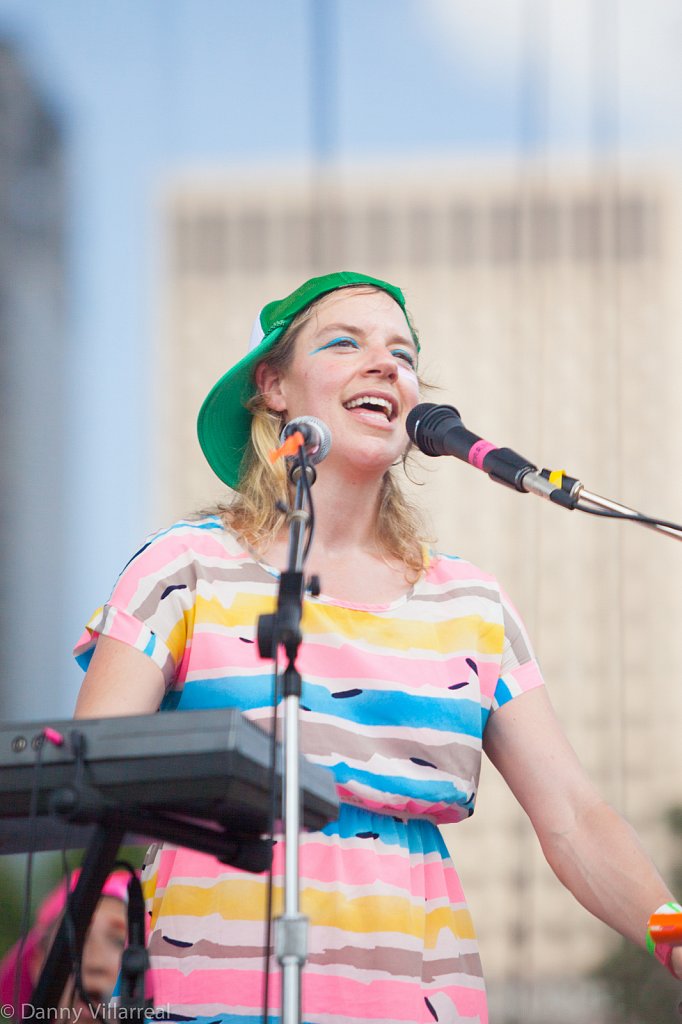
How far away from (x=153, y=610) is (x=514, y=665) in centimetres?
57

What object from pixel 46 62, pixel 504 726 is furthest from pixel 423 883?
pixel 46 62

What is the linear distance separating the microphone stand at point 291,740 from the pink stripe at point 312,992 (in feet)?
1.36

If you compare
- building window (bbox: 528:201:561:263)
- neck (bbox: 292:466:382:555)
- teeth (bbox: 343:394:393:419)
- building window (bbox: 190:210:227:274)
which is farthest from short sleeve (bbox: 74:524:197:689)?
building window (bbox: 190:210:227:274)

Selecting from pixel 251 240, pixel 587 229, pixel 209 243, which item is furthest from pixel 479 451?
pixel 251 240

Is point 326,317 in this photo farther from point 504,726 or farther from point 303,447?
point 504,726

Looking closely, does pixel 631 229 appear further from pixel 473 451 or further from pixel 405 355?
pixel 473 451

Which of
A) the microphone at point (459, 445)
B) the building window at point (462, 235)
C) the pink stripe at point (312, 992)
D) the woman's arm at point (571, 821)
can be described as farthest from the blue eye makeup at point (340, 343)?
the building window at point (462, 235)

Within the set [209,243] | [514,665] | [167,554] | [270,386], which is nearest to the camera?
[167,554]

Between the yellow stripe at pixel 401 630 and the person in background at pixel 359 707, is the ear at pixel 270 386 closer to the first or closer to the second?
the person in background at pixel 359 707

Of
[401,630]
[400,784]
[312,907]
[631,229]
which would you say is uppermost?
[631,229]

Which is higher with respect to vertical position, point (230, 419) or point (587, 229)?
point (587, 229)

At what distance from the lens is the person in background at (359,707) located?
1716mm

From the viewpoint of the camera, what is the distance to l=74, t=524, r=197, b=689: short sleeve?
5.89 ft

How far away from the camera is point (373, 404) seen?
82.3 inches
